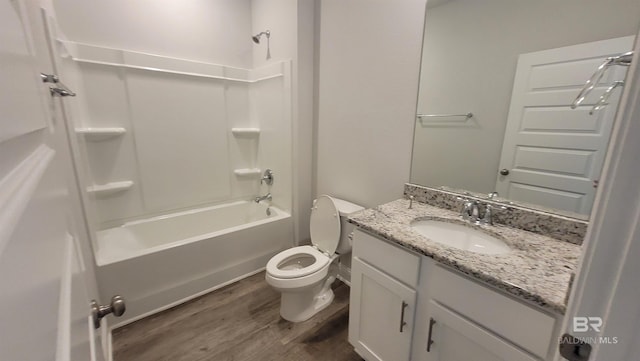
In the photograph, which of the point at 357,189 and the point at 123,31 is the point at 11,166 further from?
the point at 123,31

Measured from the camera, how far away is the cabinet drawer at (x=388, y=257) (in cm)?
112

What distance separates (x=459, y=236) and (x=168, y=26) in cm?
287

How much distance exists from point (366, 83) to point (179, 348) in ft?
7.10

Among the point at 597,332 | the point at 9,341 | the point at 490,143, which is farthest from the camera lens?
the point at 490,143

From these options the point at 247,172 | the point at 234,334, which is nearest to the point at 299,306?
the point at 234,334

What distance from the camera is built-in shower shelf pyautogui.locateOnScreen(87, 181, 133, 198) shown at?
2104 millimetres

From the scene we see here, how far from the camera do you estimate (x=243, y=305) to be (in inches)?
77.2

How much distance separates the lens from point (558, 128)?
113 centimetres

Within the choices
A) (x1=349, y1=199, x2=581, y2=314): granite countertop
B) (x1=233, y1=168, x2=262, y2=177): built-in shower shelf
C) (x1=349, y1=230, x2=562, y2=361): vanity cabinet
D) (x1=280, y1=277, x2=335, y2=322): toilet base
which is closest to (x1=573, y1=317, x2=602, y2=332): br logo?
(x1=349, y1=199, x2=581, y2=314): granite countertop

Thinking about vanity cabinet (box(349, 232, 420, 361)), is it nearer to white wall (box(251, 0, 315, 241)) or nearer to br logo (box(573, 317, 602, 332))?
br logo (box(573, 317, 602, 332))

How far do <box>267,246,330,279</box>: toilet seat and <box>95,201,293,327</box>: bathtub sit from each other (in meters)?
0.51

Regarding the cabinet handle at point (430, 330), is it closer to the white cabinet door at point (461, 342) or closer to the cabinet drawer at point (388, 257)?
the white cabinet door at point (461, 342)

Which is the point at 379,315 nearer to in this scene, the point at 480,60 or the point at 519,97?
the point at 519,97

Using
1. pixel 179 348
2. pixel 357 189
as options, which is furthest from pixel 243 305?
pixel 357 189
